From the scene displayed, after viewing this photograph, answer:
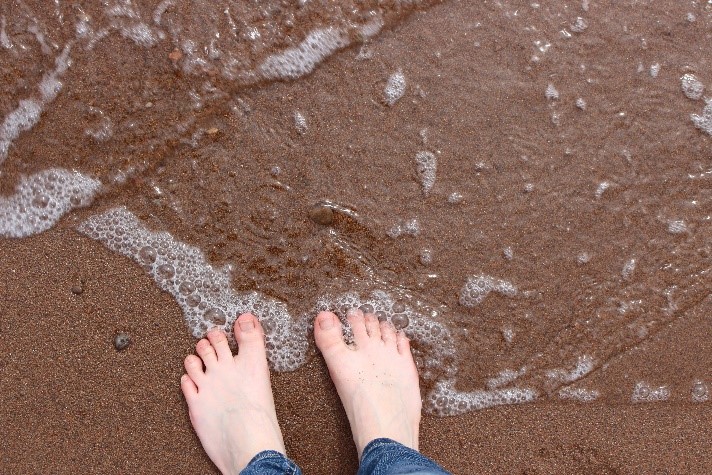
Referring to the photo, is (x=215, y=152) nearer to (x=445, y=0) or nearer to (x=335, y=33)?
(x=335, y=33)

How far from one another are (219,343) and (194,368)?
0.11m

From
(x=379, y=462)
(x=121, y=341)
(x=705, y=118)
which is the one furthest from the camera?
(x=705, y=118)

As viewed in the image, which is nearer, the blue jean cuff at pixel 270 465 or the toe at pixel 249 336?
the blue jean cuff at pixel 270 465

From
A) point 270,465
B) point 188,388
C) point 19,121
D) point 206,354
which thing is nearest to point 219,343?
point 206,354

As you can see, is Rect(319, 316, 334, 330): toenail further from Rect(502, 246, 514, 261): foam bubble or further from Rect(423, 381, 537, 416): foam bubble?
Rect(502, 246, 514, 261): foam bubble

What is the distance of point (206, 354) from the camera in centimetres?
185

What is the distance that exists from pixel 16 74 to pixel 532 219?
178 centimetres

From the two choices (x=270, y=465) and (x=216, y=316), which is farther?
(x=216, y=316)

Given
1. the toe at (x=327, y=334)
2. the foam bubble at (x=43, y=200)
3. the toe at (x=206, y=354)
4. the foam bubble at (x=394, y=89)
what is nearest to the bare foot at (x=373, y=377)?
the toe at (x=327, y=334)

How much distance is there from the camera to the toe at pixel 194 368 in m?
1.84

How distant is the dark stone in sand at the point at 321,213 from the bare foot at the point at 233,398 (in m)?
0.40

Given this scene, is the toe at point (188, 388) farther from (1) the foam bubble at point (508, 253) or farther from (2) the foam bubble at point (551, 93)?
(2) the foam bubble at point (551, 93)

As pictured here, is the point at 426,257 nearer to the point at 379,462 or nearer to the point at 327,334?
the point at 327,334

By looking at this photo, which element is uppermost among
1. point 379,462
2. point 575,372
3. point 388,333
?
point 388,333
